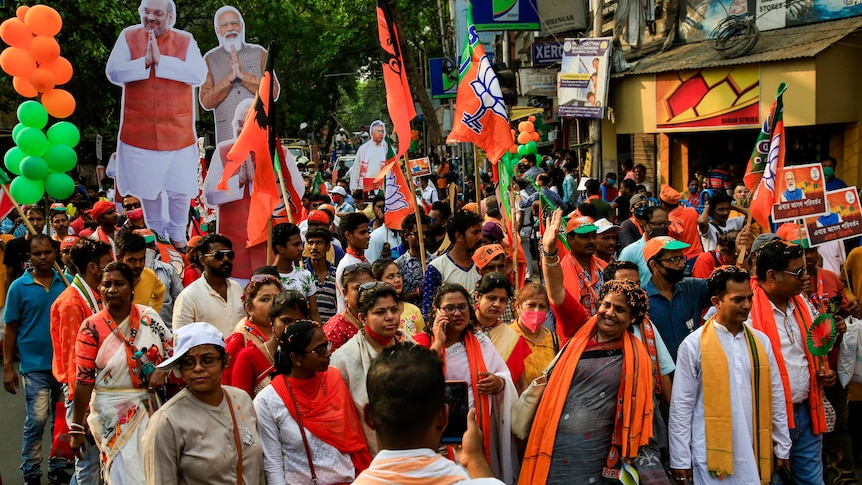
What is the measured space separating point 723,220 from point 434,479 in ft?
22.1

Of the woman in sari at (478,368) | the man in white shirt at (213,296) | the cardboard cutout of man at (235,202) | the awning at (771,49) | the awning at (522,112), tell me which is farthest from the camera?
the awning at (522,112)

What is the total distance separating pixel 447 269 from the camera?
20.8 ft

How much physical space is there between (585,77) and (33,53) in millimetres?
11426

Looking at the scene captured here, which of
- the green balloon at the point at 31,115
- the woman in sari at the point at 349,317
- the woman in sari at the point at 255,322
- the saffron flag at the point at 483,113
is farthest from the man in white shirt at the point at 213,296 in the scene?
the green balloon at the point at 31,115

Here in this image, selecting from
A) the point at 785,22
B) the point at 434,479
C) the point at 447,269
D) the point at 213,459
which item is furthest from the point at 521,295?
the point at 785,22

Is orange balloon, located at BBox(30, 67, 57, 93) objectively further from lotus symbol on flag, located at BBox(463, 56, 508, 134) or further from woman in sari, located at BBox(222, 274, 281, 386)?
woman in sari, located at BBox(222, 274, 281, 386)

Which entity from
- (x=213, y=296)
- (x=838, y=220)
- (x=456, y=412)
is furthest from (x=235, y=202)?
(x=456, y=412)

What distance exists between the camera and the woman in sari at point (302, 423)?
396 centimetres

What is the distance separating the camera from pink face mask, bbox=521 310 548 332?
4.86m

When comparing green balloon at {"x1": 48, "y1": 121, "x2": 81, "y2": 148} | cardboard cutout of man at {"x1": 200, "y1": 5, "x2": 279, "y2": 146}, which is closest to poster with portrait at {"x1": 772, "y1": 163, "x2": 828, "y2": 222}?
cardboard cutout of man at {"x1": 200, "y1": 5, "x2": 279, "y2": 146}

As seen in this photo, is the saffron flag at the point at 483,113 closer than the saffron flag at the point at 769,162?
No

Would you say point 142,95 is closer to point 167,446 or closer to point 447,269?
point 447,269

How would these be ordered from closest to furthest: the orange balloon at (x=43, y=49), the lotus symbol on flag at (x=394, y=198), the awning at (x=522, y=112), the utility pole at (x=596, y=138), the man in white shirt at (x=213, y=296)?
the man in white shirt at (x=213, y=296) < the orange balloon at (x=43, y=49) < the lotus symbol on flag at (x=394, y=198) < the utility pole at (x=596, y=138) < the awning at (x=522, y=112)

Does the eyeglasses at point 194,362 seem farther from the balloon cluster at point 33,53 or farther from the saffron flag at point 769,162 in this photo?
the balloon cluster at point 33,53
